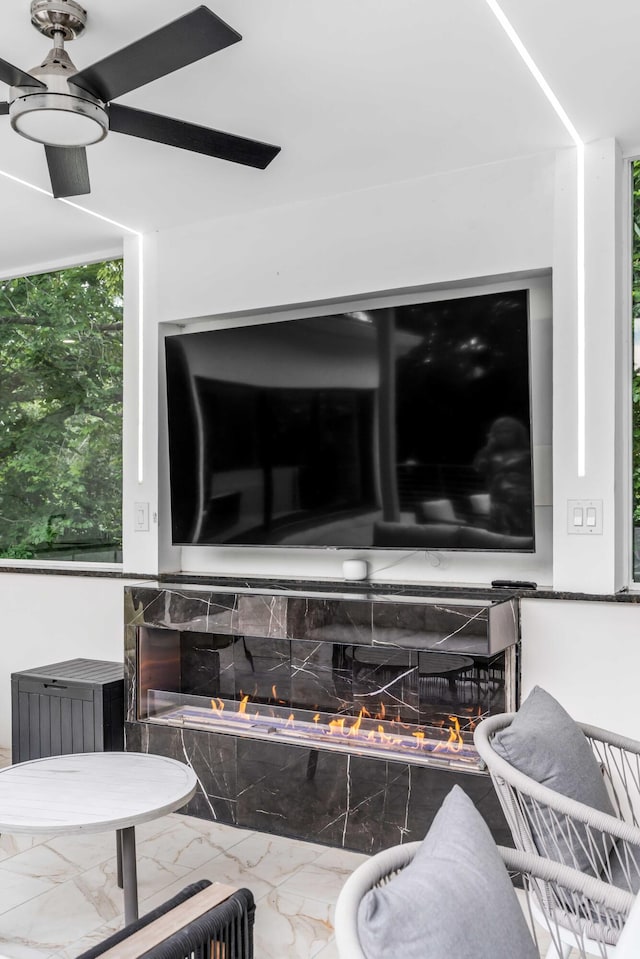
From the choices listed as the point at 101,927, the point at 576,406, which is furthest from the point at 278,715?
the point at 576,406

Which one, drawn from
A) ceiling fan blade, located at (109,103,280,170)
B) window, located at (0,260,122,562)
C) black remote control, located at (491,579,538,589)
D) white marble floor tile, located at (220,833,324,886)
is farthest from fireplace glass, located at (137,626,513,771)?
ceiling fan blade, located at (109,103,280,170)

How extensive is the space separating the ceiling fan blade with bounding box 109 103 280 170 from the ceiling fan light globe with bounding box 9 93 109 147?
0.09 m

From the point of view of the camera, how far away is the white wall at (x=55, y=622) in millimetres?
4020

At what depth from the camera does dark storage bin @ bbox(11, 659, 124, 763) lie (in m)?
3.51

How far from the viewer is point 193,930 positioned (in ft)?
5.67

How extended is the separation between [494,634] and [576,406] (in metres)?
0.87

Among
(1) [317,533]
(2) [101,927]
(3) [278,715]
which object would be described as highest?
(1) [317,533]

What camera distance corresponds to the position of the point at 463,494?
10.2 ft

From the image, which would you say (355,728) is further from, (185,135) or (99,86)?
(99,86)

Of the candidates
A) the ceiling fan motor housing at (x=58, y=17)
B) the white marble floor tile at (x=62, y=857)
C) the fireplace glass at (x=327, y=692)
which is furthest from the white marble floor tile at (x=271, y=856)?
the ceiling fan motor housing at (x=58, y=17)

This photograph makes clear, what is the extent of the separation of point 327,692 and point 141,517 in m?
1.26

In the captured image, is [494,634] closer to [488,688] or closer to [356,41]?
[488,688]

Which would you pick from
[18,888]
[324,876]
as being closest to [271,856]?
[324,876]

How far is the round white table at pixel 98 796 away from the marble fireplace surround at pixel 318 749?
0.65 metres
